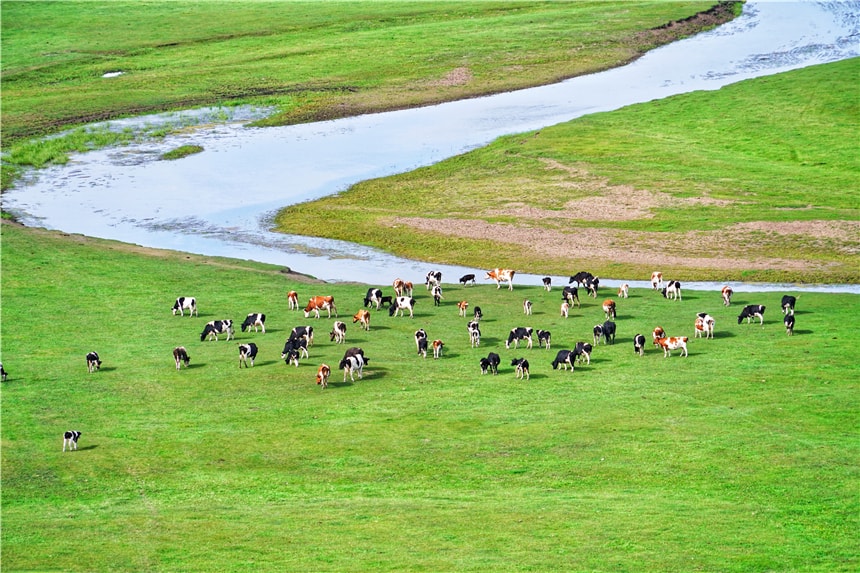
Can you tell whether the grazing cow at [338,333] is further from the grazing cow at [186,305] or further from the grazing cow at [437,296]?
the grazing cow at [186,305]

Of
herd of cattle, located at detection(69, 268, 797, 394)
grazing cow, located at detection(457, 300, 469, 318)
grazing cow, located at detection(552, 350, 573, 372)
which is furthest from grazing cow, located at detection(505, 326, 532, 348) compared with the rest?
grazing cow, located at detection(457, 300, 469, 318)

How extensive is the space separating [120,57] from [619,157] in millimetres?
75787

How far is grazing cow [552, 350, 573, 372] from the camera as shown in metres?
38.1

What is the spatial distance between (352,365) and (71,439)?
32.1ft

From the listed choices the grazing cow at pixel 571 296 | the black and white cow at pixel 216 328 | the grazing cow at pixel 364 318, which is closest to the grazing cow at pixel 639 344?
the grazing cow at pixel 571 296

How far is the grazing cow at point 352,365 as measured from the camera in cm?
3791

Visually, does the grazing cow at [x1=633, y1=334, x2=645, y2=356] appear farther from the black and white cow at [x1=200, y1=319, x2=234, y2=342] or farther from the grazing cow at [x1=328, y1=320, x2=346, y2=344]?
the black and white cow at [x1=200, y1=319, x2=234, y2=342]

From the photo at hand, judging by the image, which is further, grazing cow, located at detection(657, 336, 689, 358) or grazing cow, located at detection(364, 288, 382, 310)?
grazing cow, located at detection(364, 288, 382, 310)

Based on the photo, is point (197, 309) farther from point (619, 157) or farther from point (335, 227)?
point (619, 157)

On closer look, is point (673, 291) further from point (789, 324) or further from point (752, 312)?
point (789, 324)

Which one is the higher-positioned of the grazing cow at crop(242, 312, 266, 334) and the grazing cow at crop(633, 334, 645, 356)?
the grazing cow at crop(242, 312, 266, 334)

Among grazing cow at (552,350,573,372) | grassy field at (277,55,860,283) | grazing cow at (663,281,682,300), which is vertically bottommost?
grazing cow at (552,350,573,372)

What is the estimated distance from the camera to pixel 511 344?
4206 centimetres

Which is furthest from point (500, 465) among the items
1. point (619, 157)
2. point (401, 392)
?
point (619, 157)
